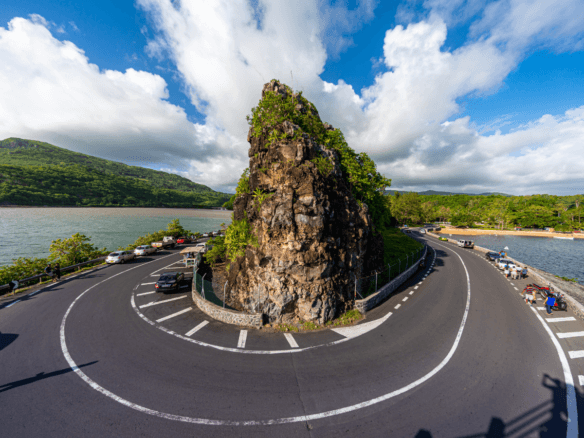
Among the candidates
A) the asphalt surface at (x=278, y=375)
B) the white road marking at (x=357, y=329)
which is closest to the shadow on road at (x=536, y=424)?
the asphalt surface at (x=278, y=375)

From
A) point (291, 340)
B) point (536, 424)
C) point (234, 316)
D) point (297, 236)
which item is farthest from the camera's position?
point (297, 236)

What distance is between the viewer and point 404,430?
22.2 feet

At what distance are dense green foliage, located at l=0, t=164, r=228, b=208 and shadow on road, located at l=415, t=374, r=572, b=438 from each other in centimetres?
19534

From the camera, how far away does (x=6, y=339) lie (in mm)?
11148

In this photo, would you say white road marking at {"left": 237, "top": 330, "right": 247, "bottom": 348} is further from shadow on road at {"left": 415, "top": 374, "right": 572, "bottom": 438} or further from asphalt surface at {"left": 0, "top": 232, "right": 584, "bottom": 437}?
shadow on road at {"left": 415, "top": 374, "right": 572, "bottom": 438}

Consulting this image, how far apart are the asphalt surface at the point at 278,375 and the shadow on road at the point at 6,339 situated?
87mm

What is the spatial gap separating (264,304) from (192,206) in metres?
197

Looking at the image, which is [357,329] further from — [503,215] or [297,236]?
[503,215]

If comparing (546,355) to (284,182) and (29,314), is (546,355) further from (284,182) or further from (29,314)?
(29,314)

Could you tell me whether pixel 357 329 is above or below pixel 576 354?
below

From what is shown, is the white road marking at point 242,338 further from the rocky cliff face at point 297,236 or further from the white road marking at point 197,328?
the white road marking at point 197,328

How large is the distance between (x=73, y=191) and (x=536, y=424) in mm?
216682

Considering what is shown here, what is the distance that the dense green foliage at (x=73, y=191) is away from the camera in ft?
398

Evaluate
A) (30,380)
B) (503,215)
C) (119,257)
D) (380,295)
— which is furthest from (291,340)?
(503,215)
